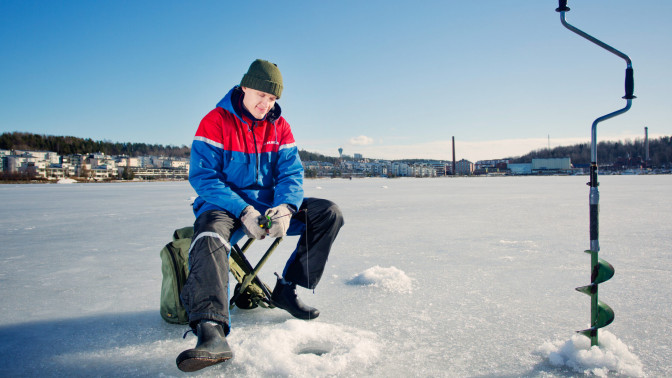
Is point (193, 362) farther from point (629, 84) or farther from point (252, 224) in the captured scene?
point (629, 84)

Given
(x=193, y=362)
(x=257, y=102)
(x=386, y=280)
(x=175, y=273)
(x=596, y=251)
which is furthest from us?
(x=386, y=280)

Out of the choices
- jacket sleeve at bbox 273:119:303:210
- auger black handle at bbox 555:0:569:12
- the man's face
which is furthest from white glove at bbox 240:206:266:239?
auger black handle at bbox 555:0:569:12

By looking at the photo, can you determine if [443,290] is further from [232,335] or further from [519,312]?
[232,335]

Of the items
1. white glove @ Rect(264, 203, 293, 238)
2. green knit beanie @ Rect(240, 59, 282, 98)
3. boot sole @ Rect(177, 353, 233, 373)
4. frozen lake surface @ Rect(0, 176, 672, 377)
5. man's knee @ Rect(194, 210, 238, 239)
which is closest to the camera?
boot sole @ Rect(177, 353, 233, 373)

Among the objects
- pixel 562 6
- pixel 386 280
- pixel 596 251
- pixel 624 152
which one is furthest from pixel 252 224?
pixel 624 152

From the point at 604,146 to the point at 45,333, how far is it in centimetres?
15623

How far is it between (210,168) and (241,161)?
164 mm

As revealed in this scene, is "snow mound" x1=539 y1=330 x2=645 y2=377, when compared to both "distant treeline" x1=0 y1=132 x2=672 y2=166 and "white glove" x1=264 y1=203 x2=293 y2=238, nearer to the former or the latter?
"white glove" x1=264 y1=203 x2=293 y2=238

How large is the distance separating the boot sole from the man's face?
3.94ft

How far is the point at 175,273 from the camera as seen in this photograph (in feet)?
6.40

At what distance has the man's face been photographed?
2.06 m

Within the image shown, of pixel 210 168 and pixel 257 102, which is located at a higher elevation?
pixel 257 102

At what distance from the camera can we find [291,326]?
72.2 inches

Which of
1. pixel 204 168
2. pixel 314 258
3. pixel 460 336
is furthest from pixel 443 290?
pixel 204 168
